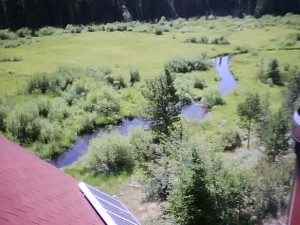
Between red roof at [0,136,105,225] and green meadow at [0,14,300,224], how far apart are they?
9846mm

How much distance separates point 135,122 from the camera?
3775 cm

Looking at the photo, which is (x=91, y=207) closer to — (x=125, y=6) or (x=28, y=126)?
(x=28, y=126)

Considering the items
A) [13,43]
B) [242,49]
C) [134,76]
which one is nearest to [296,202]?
[134,76]

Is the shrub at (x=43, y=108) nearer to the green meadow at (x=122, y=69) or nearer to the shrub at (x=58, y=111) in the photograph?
the green meadow at (x=122, y=69)

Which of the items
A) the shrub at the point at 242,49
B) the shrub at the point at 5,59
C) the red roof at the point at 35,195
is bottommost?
the shrub at the point at 242,49

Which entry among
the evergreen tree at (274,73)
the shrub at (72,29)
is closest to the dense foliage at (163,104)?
the evergreen tree at (274,73)

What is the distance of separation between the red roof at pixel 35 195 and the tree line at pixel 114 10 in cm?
7322

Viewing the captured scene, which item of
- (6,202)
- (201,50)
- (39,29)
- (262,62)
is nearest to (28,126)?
(6,202)

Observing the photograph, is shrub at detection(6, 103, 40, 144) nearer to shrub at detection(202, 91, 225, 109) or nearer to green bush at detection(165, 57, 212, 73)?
shrub at detection(202, 91, 225, 109)

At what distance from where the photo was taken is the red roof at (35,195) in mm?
5680

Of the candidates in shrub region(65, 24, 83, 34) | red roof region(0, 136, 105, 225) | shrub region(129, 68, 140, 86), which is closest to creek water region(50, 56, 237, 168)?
shrub region(129, 68, 140, 86)

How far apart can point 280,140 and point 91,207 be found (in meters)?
17.1

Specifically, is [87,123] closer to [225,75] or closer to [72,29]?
[225,75]

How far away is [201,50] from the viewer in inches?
2586
